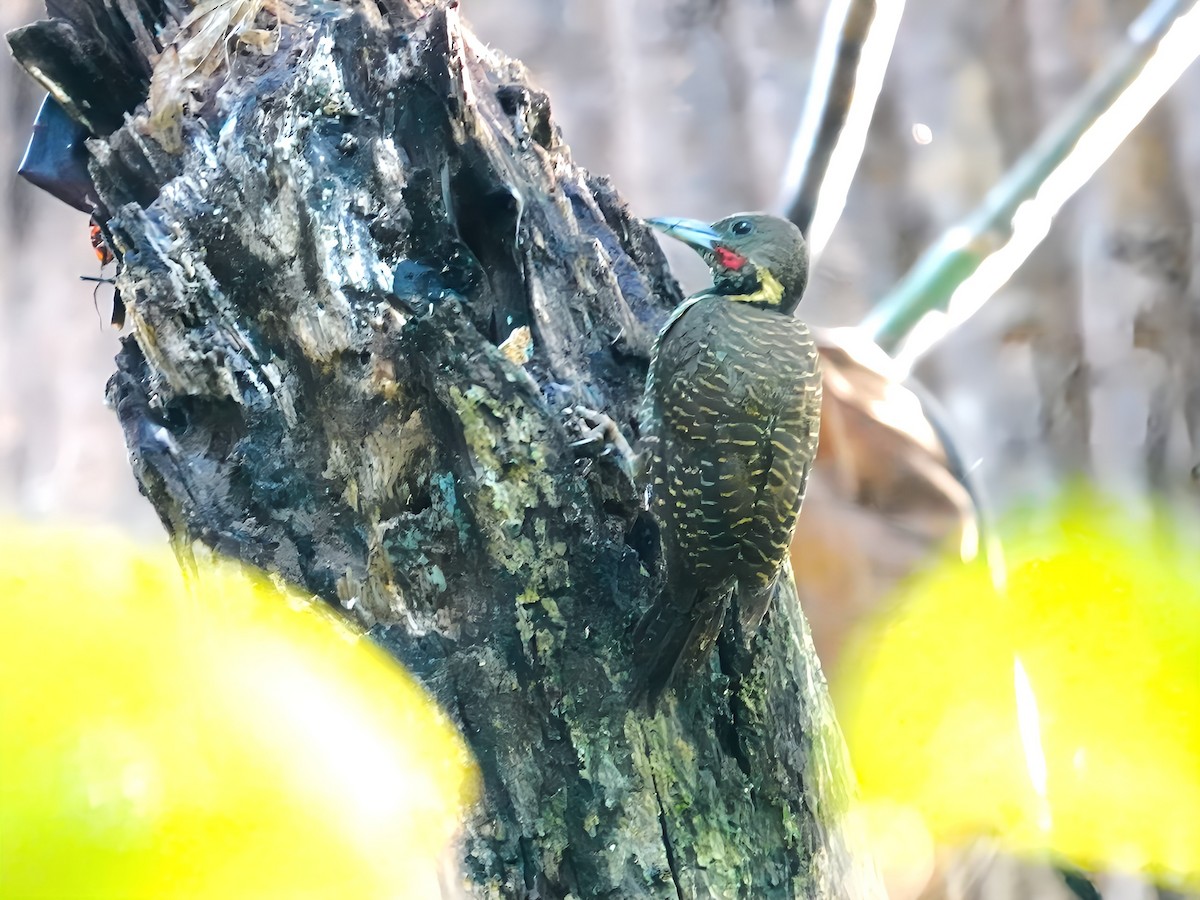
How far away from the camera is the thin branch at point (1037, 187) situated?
2924mm

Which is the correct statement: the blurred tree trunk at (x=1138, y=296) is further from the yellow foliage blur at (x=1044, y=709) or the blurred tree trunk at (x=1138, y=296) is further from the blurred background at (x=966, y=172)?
the yellow foliage blur at (x=1044, y=709)

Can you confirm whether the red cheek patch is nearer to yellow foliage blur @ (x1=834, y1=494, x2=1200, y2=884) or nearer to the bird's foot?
the bird's foot

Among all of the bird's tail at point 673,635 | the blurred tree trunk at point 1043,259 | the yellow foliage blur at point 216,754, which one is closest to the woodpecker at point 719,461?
the bird's tail at point 673,635

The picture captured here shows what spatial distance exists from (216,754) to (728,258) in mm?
1224

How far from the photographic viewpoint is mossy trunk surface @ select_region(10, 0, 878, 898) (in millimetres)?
1165

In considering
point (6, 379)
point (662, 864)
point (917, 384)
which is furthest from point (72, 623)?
point (917, 384)

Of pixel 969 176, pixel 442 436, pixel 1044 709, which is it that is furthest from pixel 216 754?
pixel 969 176

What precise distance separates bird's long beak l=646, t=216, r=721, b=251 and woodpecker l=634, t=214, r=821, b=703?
6cm

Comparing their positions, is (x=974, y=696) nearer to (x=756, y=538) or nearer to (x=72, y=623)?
(x=756, y=538)

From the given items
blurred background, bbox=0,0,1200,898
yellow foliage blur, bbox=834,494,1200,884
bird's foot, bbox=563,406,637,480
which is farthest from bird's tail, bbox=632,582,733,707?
blurred background, bbox=0,0,1200,898

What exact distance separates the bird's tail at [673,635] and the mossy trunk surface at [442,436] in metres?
0.04

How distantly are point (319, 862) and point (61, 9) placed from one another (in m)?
1.58

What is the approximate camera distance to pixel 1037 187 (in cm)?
300

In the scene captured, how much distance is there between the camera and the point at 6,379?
Answer: 2.57m
